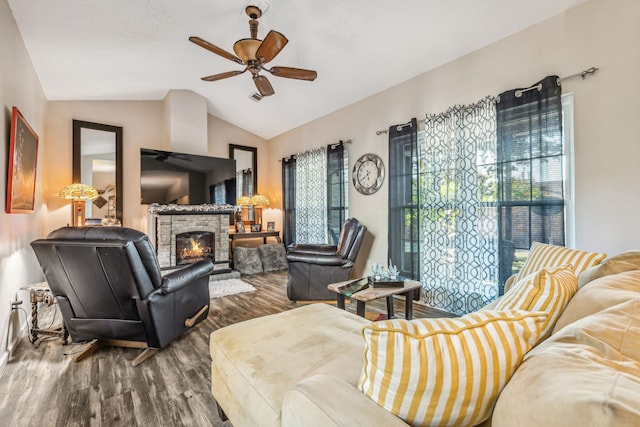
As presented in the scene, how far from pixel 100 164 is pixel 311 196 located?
367 centimetres

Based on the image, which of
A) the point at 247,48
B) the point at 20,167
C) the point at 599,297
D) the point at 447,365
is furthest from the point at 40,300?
the point at 599,297

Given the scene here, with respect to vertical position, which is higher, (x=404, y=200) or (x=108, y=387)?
(x=404, y=200)

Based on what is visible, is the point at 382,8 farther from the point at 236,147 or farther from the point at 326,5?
the point at 236,147

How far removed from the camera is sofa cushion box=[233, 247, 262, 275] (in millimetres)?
5578

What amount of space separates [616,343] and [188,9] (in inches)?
152

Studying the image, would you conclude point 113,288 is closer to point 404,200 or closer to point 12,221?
point 12,221

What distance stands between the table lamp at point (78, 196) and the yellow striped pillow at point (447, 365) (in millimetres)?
5272

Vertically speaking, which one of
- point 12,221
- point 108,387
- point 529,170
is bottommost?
point 108,387

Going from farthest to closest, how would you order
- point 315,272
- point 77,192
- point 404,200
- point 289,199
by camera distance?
point 289,199 < point 77,192 < point 404,200 < point 315,272

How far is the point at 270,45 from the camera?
2.53 meters

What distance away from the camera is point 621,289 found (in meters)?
0.98

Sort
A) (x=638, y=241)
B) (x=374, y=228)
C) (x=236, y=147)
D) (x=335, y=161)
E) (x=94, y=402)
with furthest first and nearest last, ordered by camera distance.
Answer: (x=236, y=147)
(x=335, y=161)
(x=374, y=228)
(x=638, y=241)
(x=94, y=402)

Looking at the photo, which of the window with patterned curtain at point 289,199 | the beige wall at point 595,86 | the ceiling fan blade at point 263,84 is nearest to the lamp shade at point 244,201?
the window with patterned curtain at point 289,199

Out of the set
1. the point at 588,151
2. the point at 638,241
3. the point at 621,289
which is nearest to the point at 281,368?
the point at 621,289
